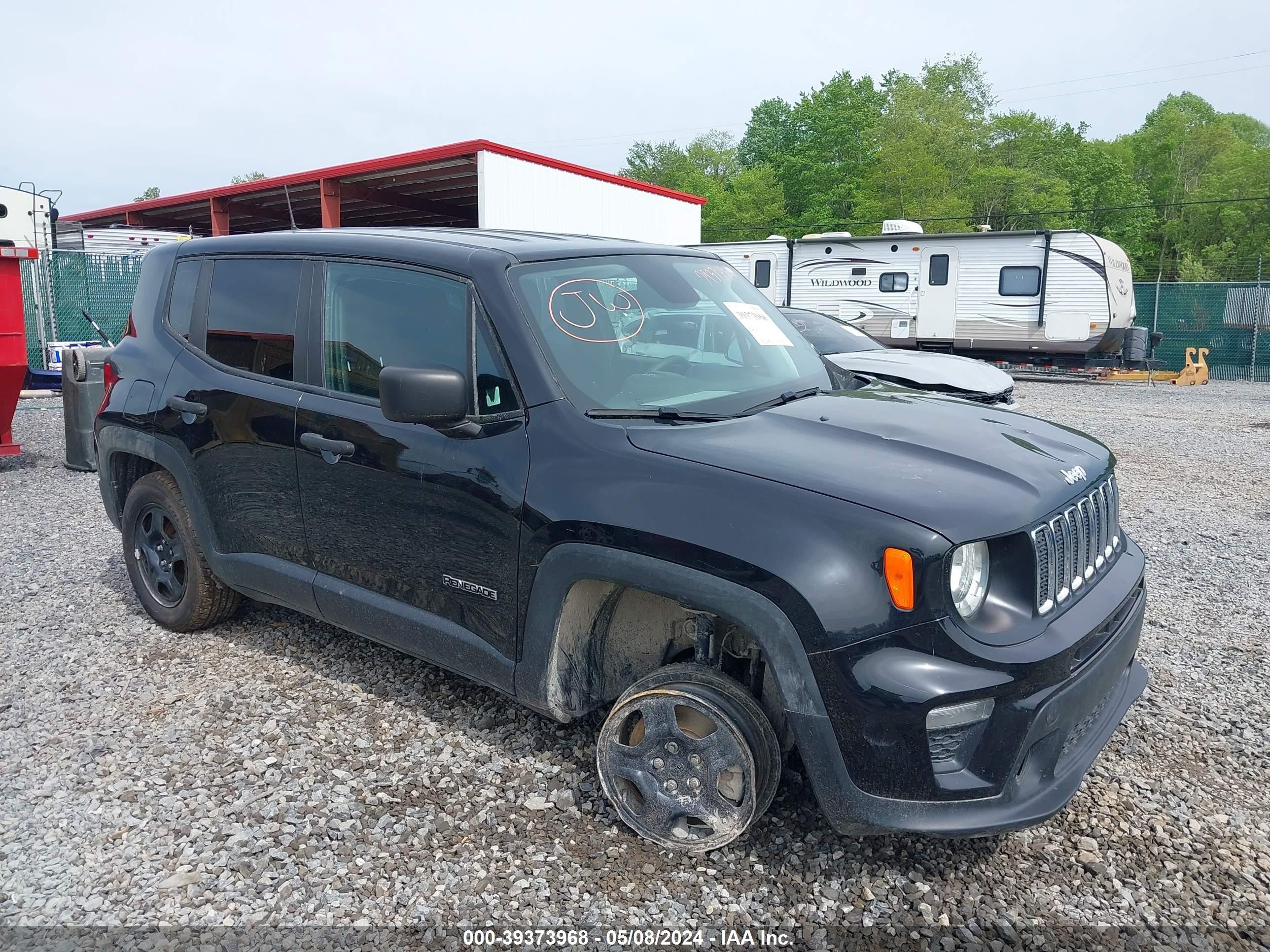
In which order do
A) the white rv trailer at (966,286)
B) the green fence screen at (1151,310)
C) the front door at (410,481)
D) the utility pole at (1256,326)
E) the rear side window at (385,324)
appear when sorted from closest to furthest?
the front door at (410,481)
the rear side window at (385,324)
the green fence screen at (1151,310)
the white rv trailer at (966,286)
the utility pole at (1256,326)

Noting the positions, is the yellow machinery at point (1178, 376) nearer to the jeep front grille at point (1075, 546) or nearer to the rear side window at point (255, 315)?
the jeep front grille at point (1075, 546)

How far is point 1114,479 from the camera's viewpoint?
3.34 meters

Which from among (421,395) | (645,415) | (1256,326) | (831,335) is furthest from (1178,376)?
(421,395)

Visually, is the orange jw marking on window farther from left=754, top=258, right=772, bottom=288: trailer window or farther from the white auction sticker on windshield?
left=754, top=258, right=772, bottom=288: trailer window

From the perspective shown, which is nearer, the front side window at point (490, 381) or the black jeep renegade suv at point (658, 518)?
the black jeep renegade suv at point (658, 518)

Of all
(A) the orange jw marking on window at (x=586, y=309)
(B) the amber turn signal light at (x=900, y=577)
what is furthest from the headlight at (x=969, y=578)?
(A) the orange jw marking on window at (x=586, y=309)

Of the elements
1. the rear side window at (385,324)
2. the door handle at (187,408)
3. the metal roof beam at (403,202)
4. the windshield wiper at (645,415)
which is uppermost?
the metal roof beam at (403,202)

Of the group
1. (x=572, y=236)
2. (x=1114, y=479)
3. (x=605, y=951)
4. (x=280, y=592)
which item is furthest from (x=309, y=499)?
(x=1114, y=479)

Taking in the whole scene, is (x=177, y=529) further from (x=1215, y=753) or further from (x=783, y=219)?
(x=783, y=219)

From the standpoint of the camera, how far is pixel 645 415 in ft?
9.89

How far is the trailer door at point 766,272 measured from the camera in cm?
2194

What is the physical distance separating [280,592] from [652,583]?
1.95m

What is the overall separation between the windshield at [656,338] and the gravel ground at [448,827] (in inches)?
54.1

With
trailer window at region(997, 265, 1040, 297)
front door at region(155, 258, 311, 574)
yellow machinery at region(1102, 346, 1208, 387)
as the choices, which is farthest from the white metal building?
front door at region(155, 258, 311, 574)
